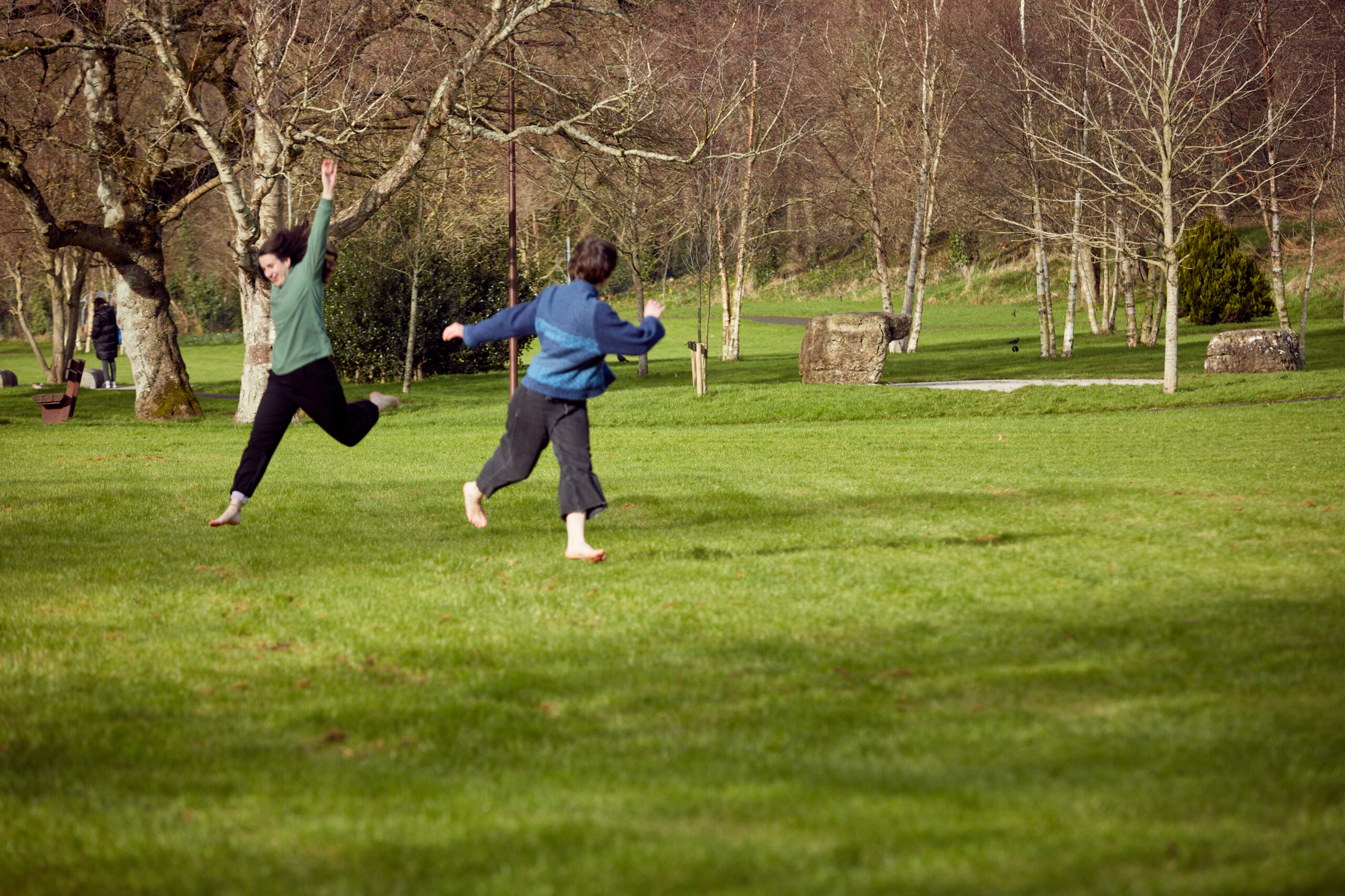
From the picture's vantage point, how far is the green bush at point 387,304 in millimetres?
32531

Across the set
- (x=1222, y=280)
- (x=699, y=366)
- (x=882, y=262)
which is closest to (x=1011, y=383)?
(x=699, y=366)

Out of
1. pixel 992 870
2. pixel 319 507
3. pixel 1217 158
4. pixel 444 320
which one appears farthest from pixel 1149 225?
pixel 992 870

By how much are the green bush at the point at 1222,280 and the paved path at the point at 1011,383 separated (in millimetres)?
18377

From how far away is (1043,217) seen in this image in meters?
34.9

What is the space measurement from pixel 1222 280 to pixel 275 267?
40.4 metres

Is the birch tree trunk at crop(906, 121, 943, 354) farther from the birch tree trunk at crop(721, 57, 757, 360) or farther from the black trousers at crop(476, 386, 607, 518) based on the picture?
the black trousers at crop(476, 386, 607, 518)

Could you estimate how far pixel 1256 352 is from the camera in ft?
80.2

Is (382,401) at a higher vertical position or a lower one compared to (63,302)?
lower

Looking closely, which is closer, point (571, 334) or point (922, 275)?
point (571, 334)

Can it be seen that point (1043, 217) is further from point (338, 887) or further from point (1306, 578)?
point (338, 887)

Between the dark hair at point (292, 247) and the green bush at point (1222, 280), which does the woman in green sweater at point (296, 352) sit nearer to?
the dark hair at point (292, 247)

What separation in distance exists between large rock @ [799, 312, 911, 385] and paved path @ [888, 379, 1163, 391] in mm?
997

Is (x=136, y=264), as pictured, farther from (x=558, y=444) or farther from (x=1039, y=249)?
(x=1039, y=249)

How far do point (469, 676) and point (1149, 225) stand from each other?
107ft
